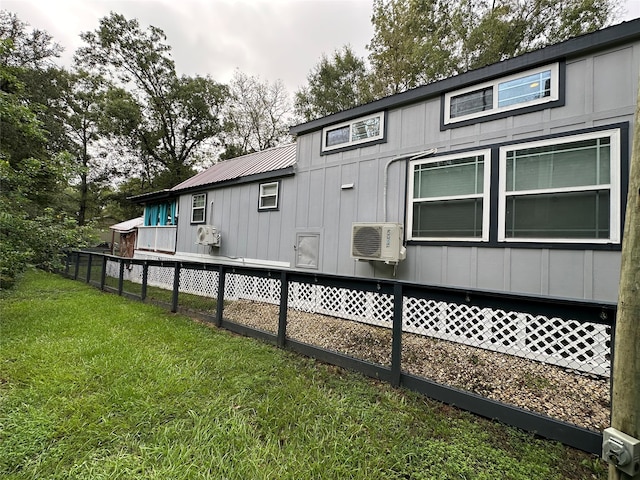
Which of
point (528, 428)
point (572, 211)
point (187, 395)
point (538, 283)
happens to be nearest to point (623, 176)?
point (572, 211)

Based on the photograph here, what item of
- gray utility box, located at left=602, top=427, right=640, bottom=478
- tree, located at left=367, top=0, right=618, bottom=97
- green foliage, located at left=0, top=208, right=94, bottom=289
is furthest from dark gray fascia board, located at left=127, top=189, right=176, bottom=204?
gray utility box, located at left=602, top=427, right=640, bottom=478

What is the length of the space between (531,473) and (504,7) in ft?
44.7

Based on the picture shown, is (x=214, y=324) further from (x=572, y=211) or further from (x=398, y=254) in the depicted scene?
(x=572, y=211)

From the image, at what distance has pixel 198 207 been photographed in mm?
8406

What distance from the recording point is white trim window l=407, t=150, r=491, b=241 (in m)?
3.86

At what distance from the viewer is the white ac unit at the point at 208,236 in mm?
7410

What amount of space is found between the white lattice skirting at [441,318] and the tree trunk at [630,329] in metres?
0.83

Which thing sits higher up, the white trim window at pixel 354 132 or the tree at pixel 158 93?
the tree at pixel 158 93

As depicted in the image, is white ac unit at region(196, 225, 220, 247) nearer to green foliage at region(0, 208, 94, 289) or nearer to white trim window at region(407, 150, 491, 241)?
green foliage at region(0, 208, 94, 289)

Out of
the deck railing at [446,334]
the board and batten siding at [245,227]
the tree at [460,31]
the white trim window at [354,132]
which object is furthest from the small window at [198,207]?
the tree at [460,31]

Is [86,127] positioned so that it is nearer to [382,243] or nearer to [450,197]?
[382,243]

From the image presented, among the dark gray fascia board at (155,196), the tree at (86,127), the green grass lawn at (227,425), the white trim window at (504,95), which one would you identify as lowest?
the green grass lawn at (227,425)

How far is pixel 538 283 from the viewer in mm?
3439

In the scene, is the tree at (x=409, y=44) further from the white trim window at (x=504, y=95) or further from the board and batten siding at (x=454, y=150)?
the white trim window at (x=504, y=95)
